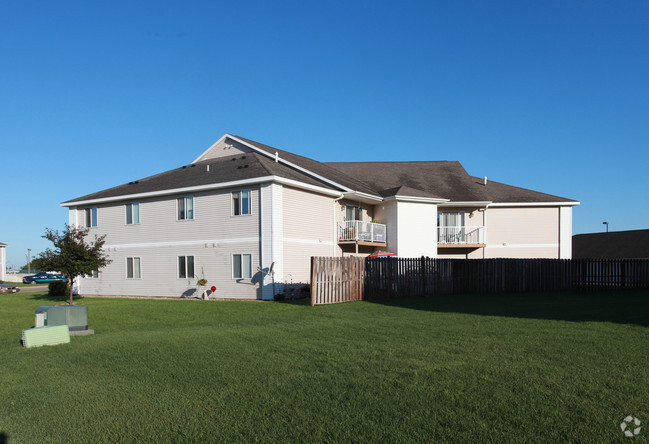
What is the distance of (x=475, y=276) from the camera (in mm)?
21531

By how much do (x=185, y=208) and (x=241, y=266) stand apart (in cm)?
452

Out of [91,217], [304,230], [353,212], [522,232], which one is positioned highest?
[353,212]

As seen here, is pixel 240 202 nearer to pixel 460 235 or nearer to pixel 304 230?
pixel 304 230

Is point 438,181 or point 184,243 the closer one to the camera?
point 184,243

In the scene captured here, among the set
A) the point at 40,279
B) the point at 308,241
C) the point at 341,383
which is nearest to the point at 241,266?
the point at 308,241

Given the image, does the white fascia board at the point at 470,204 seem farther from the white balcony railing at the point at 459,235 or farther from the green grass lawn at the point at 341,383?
the green grass lawn at the point at 341,383

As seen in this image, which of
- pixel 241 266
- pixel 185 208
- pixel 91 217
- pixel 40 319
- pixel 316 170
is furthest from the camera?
pixel 91 217

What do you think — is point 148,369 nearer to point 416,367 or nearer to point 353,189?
point 416,367

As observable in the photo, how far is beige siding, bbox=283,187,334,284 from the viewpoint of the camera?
2186 centimetres

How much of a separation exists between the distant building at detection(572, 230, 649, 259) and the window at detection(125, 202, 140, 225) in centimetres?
3825

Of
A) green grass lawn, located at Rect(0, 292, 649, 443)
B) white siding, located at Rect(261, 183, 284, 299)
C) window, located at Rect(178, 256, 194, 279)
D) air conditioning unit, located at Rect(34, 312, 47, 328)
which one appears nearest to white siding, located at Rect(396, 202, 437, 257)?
white siding, located at Rect(261, 183, 284, 299)

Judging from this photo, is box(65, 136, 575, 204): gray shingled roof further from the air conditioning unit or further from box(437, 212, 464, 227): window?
the air conditioning unit

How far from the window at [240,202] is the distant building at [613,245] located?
34.5 metres

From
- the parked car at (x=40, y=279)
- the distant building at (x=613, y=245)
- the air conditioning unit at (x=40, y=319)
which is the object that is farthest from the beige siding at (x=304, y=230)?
the parked car at (x=40, y=279)
